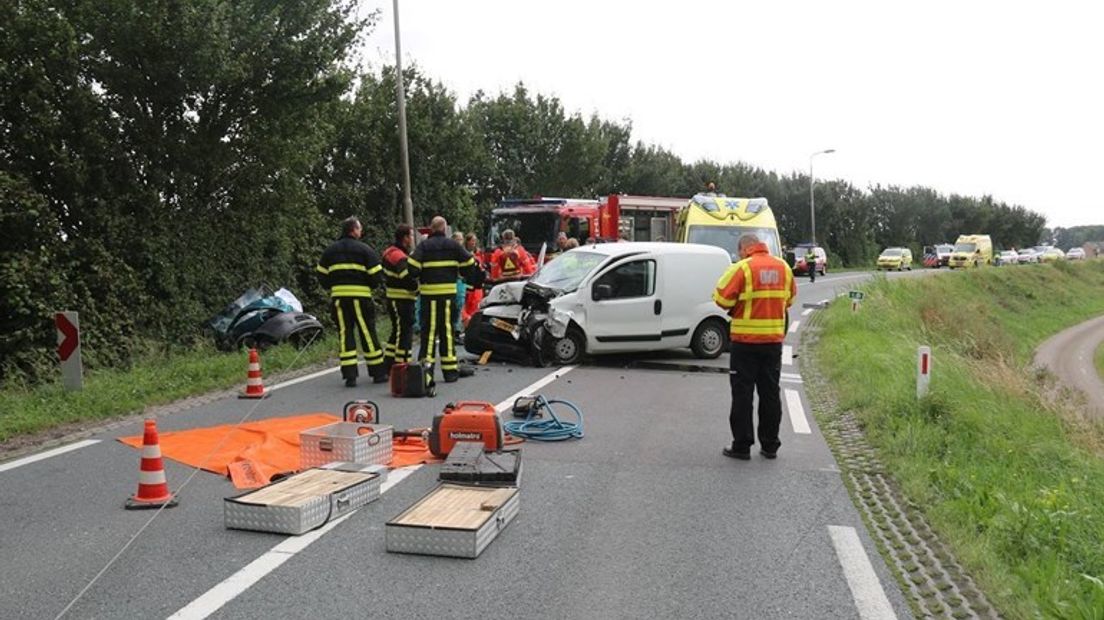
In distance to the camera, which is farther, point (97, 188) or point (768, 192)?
point (768, 192)

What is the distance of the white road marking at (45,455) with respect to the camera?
7.25m

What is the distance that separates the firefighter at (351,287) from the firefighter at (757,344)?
5065 millimetres

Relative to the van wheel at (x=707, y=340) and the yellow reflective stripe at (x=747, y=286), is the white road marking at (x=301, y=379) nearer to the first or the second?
the van wheel at (x=707, y=340)

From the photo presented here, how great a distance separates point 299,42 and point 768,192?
176 ft

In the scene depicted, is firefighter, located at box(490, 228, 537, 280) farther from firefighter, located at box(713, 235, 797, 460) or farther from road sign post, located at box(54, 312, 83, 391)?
firefighter, located at box(713, 235, 797, 460)

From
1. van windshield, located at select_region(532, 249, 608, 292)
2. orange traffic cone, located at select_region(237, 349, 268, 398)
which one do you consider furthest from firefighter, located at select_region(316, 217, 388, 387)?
van windshield, located at select_region(532, 249, 608, 292)

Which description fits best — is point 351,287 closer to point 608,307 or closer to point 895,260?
point 608,307

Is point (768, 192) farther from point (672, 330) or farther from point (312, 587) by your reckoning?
point (312, 587)

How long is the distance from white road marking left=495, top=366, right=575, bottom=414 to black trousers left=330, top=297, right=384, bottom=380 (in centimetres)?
197

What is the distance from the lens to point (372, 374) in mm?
11508

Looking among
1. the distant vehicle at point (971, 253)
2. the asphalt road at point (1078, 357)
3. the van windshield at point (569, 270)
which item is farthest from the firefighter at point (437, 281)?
the distant vehicle at point (971, 253)

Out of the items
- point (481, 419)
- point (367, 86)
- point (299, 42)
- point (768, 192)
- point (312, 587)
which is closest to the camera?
point (312, 587)

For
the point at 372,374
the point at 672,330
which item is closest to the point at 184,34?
the point at 372,374

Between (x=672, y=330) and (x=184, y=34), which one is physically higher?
(x=184, y=34)
